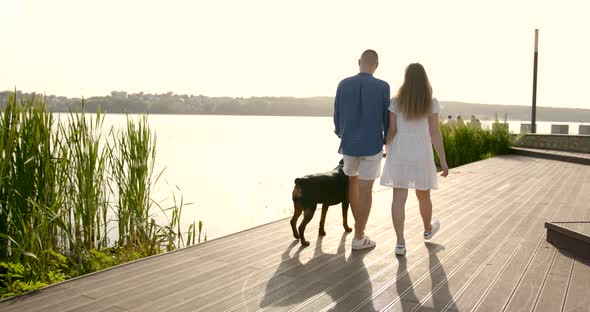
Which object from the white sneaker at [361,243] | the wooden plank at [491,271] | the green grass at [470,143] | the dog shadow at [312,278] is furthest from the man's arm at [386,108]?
the green grass at [470,143]

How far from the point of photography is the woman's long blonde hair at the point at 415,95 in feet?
12.0

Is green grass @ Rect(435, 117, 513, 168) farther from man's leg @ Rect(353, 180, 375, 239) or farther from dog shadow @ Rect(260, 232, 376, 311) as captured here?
dog shadow @ Rect(260, 232, 376, 311)

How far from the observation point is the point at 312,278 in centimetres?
327

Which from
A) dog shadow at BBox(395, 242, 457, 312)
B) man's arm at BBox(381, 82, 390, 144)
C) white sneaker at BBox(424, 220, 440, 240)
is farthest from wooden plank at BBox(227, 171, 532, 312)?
man's arm at BBox(381, 82, 390, 144)

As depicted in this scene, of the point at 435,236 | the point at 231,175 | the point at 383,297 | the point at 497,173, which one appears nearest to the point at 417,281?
the point at 383,297

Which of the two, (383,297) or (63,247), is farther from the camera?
(63,247)

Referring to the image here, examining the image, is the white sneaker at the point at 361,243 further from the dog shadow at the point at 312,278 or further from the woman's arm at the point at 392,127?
the woman's arm at the point at 392,127

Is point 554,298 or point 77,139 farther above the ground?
point 77,139

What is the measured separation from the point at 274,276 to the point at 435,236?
180 cm

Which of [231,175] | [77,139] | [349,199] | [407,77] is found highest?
[407,77]

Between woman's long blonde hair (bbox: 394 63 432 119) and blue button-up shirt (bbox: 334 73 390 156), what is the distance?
15 cm

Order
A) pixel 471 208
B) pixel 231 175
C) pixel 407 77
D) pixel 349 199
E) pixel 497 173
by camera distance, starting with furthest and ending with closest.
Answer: pixel 231 175
pixel 497 173
pixel 471 208
pixel 349 199
pixel 407 77

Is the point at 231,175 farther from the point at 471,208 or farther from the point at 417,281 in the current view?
the point at 417,281

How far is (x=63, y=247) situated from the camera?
13.8 ft
